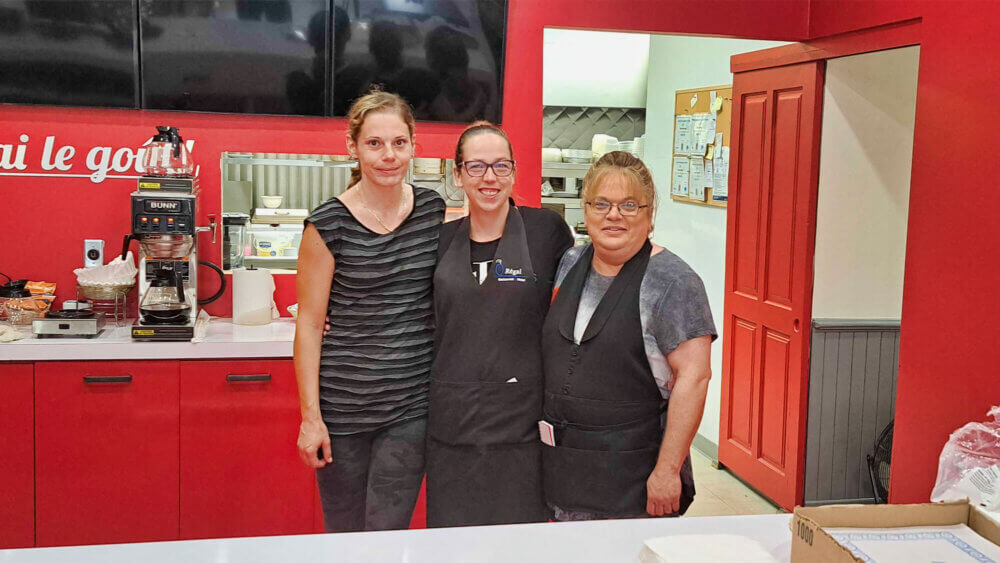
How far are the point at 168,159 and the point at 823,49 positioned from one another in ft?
9.36

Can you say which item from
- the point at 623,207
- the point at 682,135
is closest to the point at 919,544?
the point at 623,207

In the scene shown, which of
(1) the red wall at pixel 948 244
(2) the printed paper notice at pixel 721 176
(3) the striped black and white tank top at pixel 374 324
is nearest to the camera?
(3) the striped black and white tank top at pixel 374 324

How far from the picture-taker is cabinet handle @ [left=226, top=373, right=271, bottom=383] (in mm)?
3553

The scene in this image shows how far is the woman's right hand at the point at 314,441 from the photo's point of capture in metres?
2.56

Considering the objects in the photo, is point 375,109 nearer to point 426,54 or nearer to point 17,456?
point 426,54

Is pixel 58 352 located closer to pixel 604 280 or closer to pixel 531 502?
pixel 531 502

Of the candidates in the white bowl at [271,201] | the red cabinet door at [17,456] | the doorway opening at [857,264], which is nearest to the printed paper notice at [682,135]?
the doorway opening at [857,264]

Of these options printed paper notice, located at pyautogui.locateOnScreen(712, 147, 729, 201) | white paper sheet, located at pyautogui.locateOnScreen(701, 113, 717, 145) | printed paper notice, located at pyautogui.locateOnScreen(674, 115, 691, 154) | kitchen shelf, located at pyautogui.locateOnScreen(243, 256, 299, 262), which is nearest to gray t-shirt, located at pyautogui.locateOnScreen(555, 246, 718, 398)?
kitchen shelf, located at pyautogui.locateOnScreen(243, 256, 299, 262)

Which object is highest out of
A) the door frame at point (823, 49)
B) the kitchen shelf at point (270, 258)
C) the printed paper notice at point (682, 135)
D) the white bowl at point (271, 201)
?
the door frame at point (823, 49)

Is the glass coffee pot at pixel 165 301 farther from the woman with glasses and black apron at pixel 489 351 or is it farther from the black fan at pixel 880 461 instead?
the black fan at pixel 880 461

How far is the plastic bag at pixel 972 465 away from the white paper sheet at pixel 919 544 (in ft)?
3.42

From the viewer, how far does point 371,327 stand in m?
2.53

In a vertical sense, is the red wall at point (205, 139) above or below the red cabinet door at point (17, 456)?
above

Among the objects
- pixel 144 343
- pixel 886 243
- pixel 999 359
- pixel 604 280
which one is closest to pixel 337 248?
pixel 604 280
